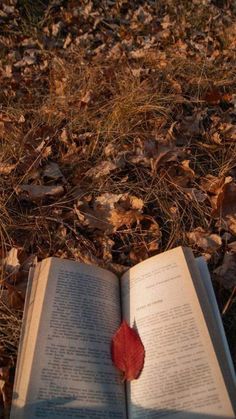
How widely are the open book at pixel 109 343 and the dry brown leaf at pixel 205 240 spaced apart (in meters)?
0.25

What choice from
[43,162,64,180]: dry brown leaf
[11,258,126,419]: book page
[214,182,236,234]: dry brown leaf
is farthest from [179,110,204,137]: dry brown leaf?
[11,258,126,419]: book page

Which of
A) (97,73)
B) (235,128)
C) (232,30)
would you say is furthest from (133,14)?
(235,128)

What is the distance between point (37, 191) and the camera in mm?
2055

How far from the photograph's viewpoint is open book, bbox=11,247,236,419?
136cm

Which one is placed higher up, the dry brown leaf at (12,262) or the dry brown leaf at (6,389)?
the dry brown leaf at (12,262)

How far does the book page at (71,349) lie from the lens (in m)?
1.36

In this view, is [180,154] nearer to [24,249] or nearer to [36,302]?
[24,249]

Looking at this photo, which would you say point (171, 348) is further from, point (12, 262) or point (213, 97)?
point (213, 97)

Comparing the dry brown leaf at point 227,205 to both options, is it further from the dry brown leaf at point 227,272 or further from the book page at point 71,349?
the book page at point 71,349

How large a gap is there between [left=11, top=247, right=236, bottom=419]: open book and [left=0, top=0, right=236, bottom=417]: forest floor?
0.19 metres

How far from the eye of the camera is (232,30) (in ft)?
10.8

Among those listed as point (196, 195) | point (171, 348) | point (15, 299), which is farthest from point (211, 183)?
point (15, 299)

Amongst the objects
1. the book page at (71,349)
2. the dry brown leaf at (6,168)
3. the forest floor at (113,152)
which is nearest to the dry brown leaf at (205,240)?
the forest floor at (113,152)

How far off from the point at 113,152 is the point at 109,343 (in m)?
0.99
